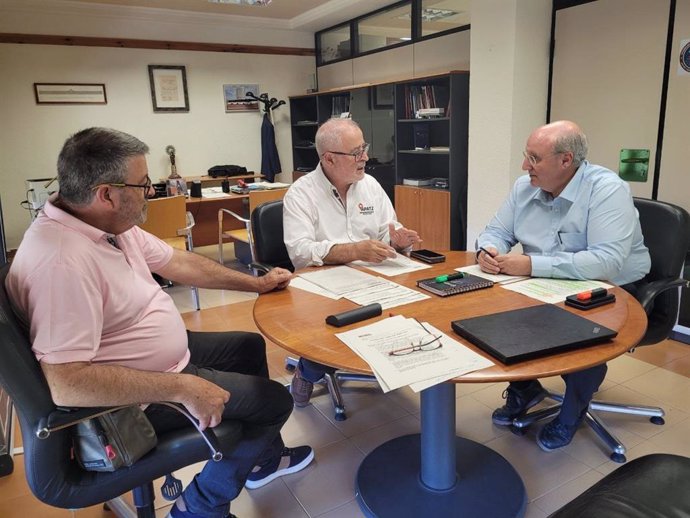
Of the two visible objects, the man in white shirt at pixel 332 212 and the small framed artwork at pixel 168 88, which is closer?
the man in white shirt at pixel 332 212

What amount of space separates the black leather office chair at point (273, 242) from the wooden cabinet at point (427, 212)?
2541mm

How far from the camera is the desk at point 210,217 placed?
493 centimetres

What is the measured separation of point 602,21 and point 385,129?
252 cm

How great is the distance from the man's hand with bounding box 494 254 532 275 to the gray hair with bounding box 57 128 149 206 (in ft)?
4.17

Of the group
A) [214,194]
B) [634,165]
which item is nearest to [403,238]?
[634,165]

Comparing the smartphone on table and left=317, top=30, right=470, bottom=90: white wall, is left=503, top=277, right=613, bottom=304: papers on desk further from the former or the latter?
left=317, top=30, right=470, bottom=90: white wall

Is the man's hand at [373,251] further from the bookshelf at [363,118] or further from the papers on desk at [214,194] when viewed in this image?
the bookshelf at [363,118]

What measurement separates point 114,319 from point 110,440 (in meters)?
0.30

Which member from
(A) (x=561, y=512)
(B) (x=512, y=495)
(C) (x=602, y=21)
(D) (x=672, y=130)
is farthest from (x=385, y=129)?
(A) (x=561, y=512)

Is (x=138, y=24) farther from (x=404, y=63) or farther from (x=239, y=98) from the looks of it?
(x=404, y=63)

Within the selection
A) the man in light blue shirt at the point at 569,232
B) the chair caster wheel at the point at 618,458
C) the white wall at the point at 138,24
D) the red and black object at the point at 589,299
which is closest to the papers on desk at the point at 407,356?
the red and black object at the point at 589,299

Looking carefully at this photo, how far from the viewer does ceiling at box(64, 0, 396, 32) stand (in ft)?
18.7

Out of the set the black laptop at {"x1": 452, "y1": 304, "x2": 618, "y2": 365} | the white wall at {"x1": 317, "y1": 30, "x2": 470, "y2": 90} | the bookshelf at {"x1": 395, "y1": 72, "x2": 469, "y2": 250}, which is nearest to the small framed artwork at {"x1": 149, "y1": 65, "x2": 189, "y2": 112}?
the white wall at {"x1": 317, "y1": 30, "x2": 470, "y2": 90}

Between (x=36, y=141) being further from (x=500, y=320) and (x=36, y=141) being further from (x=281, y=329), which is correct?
(x=500, y=320)
